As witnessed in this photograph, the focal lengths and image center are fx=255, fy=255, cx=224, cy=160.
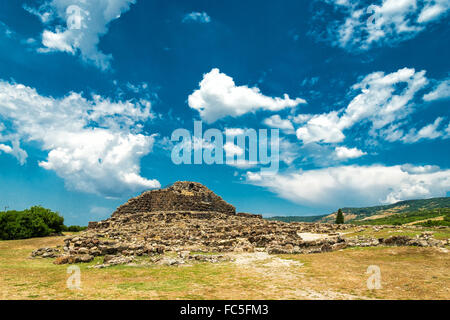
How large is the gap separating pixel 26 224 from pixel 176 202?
2284cm

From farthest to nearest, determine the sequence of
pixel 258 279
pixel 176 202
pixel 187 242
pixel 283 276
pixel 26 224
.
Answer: pixel 176 202 < pixel 26 224 < pixel 187 242 < pixel 283 276 < pixel 258 279

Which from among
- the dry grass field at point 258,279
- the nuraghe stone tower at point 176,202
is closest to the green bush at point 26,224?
the nuraghe stone tower at point 176,202

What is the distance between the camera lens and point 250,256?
16109 millimetres

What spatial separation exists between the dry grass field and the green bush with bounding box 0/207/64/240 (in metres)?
24.0

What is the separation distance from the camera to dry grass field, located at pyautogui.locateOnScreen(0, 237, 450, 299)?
8039 millimetres

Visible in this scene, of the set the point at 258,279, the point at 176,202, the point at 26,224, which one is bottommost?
the point at 258,279

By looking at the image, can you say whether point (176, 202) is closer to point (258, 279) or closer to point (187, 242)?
point (187, 242)

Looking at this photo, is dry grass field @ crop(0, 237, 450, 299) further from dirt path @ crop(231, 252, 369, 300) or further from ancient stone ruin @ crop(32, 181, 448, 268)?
ancient stone ruin @ crop(32, 181, 448, 268)

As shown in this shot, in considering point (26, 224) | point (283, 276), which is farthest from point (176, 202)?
point (283, 276)

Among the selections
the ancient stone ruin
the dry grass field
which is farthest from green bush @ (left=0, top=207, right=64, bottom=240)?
the dry grass field

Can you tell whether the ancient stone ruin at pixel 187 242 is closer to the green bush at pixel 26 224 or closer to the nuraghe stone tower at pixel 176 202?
the nuraghe stone tower at pixel 176 202

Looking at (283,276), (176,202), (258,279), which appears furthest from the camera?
(176,202)

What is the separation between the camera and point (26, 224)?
34.1 meters
